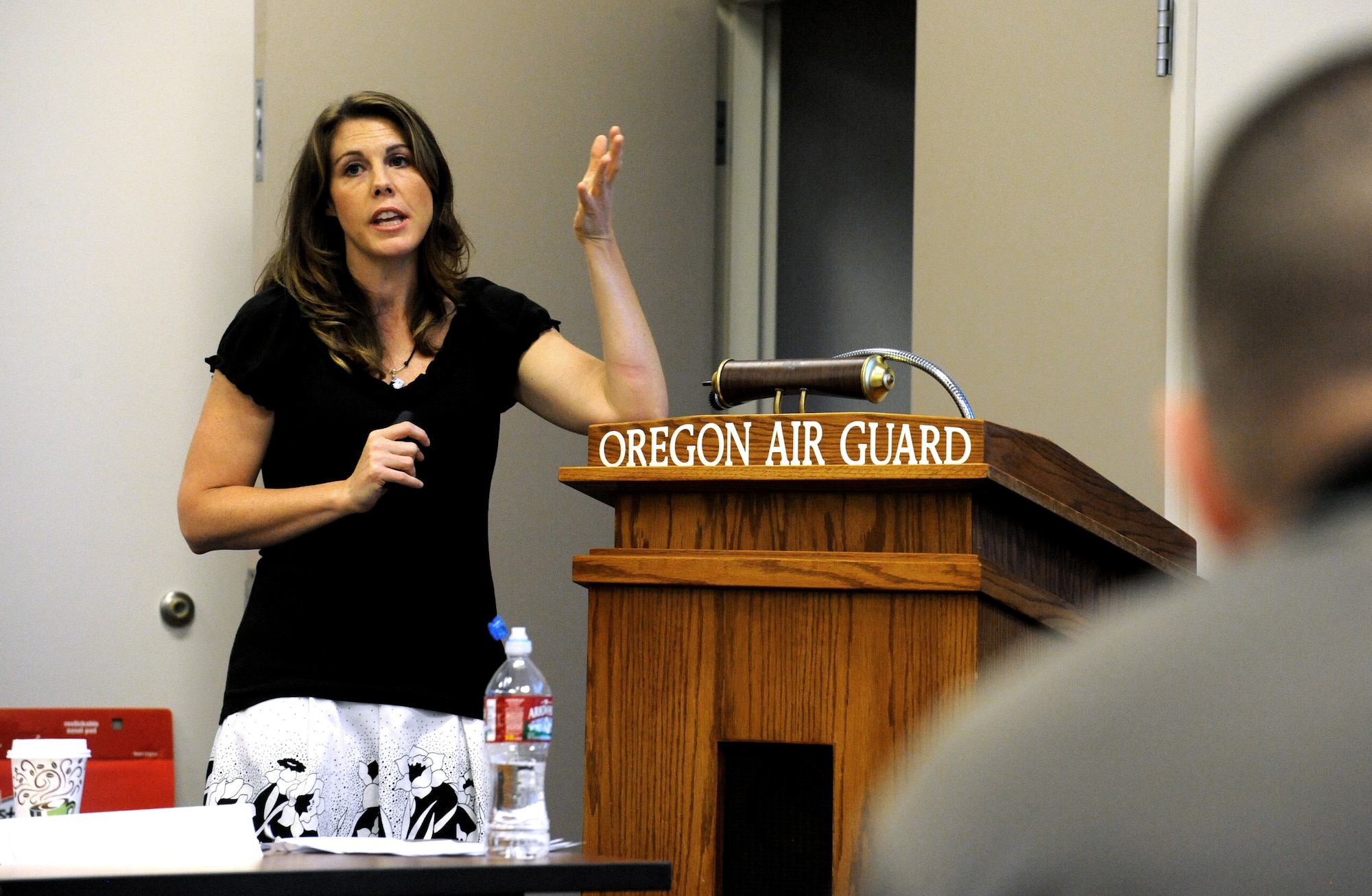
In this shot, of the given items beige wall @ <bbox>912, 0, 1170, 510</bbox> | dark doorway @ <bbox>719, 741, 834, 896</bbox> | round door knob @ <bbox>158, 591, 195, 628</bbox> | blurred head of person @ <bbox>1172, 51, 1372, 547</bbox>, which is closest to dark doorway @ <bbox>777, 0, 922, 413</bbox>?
beige wall @ <bbox>912, 0, 1170, 510</bbox>

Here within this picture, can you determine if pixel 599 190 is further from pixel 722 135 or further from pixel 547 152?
pixel 722 135

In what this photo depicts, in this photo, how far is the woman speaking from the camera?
6.38 feet

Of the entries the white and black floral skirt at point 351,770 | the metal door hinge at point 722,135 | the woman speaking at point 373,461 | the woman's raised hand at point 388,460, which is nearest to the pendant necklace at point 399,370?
the woman speaking at point 373,461

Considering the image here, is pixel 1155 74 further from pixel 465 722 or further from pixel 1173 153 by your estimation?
pixel 465 722

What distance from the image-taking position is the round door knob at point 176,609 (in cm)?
277

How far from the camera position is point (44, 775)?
166 cm

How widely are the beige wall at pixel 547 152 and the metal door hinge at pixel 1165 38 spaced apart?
49.3 inches

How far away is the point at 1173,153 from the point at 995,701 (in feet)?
8.52

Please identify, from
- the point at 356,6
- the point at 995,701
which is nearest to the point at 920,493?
the point at 995,701

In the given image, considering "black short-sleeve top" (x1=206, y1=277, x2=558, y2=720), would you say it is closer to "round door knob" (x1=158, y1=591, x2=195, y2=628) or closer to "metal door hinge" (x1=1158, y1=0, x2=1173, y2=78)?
"round door knob" (x1=158, y1=591, x2=195, y2=628)

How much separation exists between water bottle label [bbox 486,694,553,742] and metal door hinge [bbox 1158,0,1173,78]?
77.6 inches

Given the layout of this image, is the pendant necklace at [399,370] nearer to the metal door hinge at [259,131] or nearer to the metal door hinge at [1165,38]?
the metal door hinge at [259,131]

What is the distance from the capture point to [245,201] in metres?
2.85

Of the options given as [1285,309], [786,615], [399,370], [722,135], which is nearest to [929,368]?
[786,615]
